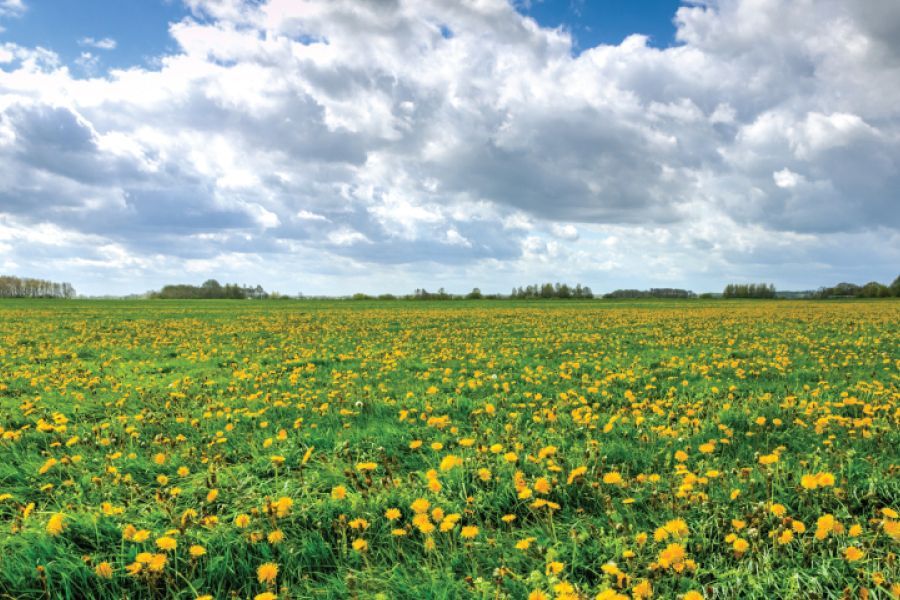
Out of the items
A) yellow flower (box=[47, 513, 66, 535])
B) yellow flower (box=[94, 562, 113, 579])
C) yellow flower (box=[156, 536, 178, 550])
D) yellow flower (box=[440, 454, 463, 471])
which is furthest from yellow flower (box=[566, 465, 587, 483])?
yellow flower (box=[47, 513, 66, 535])

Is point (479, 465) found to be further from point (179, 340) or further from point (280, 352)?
point (179, 340)

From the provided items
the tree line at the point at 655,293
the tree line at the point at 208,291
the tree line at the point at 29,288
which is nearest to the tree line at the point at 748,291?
the tree line at the point at 655,293

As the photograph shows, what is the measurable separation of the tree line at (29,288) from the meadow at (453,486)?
14652cm

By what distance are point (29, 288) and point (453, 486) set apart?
16409 cm

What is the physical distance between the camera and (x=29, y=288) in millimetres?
125062

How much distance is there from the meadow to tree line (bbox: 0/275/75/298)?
146521 mm

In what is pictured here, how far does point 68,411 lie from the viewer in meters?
6.70

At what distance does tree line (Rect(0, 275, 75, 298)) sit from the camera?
119 m

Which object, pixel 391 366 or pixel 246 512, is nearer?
pixel 246 512

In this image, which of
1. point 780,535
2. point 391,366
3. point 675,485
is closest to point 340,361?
point 391,366

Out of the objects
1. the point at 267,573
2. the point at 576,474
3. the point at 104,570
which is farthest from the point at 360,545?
the point at 576,474

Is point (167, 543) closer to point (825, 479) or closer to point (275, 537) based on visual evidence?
point (275, 537)

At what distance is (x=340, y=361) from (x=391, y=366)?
1.71 meters

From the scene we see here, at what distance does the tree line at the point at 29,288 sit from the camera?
11900 centimetres
